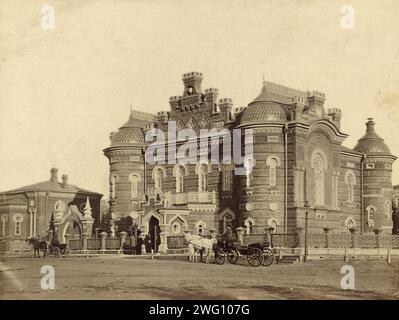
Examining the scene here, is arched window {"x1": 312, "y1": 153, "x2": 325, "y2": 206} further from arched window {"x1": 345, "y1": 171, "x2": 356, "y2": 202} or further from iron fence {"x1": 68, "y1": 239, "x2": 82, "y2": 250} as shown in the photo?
iron fence {"x1": 68, "y1": 239, "x2": 82, "y2": 250}

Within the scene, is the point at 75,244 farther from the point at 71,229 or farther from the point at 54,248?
the point at 71,229

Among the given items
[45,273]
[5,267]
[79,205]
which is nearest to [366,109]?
[45,273]

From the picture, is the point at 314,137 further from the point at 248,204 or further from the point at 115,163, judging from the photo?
the point at 115,163

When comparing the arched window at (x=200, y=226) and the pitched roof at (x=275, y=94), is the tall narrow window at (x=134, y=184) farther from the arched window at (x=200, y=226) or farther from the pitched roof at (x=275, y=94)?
the pitched roof at (x=275, y=94)

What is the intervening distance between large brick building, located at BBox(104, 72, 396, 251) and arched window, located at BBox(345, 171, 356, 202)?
69mm

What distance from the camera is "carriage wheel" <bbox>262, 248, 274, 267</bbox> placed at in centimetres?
2856

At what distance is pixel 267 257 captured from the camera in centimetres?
2889

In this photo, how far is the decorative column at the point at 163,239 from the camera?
3809 cm

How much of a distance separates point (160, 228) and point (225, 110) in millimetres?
8169

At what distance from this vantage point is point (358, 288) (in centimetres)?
2331

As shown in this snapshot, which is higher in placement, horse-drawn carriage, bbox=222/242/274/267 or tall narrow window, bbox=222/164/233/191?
tall narrow window, bbox=222/164/233/191

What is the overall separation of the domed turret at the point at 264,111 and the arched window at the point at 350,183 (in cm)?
700

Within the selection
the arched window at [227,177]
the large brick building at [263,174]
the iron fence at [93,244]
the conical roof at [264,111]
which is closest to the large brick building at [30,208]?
the large brick building at [263,174]

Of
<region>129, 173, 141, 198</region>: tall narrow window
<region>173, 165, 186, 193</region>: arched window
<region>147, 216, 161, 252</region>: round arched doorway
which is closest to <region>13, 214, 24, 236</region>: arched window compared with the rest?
<region>129, 173, 141, 198</region>: tall narrow window
